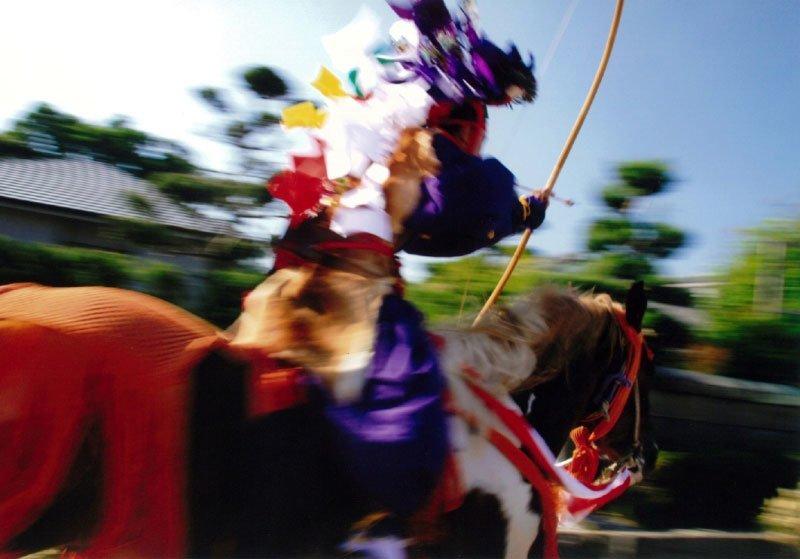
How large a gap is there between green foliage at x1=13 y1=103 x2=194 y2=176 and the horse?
3.79 m

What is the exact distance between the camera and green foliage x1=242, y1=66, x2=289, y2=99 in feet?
14.8

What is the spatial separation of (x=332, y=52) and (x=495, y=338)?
1.00 meters

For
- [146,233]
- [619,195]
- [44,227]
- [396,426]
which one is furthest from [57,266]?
[44,227]

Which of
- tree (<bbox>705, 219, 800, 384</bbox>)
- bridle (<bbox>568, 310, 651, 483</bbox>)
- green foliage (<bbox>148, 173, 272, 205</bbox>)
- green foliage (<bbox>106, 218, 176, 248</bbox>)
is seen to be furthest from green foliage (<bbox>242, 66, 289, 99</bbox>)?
tree (<bbox>705, 219, 800, 384</bbox>)

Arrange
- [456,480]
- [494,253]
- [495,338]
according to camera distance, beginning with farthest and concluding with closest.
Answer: [494,253] < [495,338] < [456,480]

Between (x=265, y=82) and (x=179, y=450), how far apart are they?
141 inches

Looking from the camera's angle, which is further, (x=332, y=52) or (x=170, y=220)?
(x=170, y=220)

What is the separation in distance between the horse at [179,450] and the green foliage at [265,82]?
3.17 m

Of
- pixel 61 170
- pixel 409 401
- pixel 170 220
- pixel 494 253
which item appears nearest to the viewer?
pixel 409 401

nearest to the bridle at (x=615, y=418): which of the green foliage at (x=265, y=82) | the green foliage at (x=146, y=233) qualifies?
the green foliage at (x=265, y=82)

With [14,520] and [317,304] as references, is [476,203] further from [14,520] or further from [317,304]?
[14,520]

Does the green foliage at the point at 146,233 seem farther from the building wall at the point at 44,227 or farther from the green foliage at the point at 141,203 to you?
the building wall at the point at 44,227

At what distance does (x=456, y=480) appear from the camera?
1.66 m

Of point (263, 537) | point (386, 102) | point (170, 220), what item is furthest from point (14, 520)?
point (170, 220)
